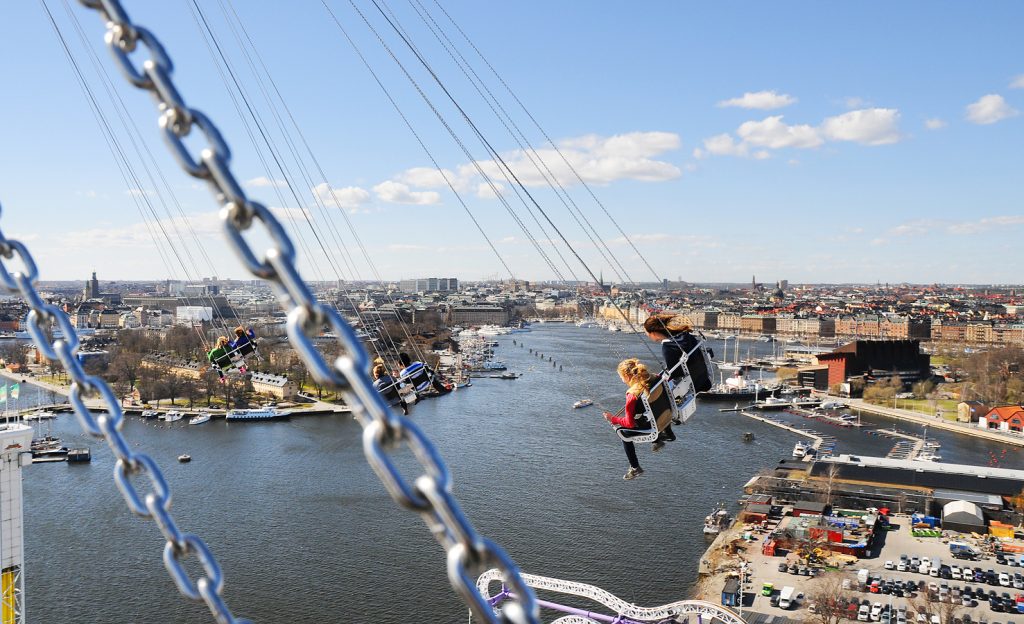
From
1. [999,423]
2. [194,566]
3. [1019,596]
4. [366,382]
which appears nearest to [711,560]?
[1019,596]

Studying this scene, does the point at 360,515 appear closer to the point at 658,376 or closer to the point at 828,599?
the point at 828,599

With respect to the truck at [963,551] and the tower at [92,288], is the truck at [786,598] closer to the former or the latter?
the truck at [963,551]

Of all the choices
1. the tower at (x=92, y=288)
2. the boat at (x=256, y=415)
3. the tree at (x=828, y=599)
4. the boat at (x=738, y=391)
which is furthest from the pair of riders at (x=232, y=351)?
the tower at (x=92, y=288)

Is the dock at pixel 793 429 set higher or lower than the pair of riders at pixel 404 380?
lower

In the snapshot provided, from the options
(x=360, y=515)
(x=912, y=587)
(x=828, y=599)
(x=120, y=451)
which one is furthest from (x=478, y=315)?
(x=120, y=451)

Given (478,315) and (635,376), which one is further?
(478,315)

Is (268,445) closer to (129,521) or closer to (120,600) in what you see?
(129,521)
